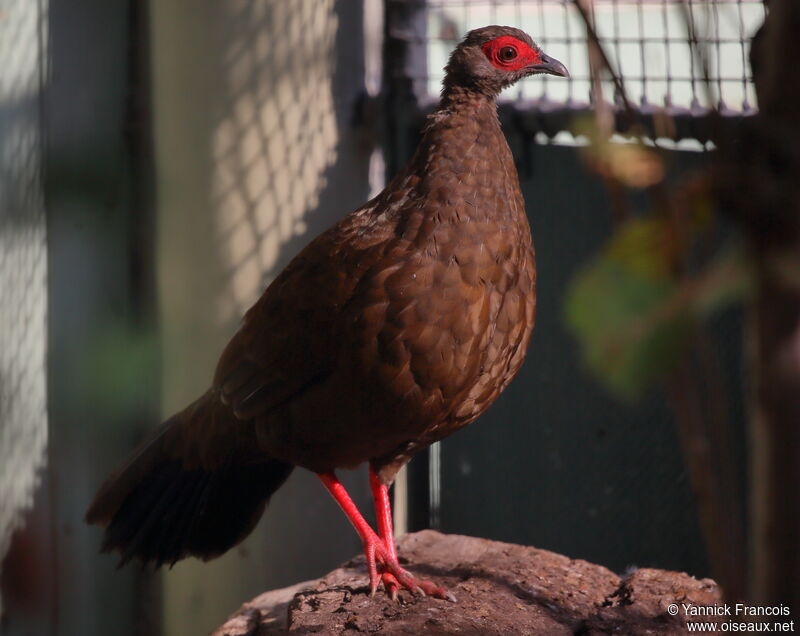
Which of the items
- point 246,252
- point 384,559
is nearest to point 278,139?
point 246,252

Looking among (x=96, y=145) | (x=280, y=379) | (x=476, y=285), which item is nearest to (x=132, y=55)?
(x=96, y=145)

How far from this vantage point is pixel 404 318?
2568 mm

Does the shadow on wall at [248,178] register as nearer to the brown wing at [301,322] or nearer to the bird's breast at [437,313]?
the brown wing at [301,322]

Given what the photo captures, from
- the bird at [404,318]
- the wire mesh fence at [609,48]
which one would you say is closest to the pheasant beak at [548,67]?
the bird at [404,318]

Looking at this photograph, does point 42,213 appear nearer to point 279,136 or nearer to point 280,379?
point 279,136

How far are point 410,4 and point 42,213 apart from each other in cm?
166

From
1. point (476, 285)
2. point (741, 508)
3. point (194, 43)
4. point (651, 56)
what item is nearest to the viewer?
point (476, 285)

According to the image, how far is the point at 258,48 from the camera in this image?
3.77m

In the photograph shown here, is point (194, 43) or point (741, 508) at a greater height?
point (194, 43)

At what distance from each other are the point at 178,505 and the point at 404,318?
3.97 ft

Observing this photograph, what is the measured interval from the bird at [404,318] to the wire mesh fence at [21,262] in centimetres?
128

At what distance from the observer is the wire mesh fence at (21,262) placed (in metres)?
3.98

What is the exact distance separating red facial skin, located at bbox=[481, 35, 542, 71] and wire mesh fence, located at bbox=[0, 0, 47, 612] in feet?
6.66

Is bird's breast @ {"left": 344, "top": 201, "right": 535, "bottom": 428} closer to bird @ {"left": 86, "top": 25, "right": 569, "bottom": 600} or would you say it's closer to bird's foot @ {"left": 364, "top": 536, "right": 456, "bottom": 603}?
bird @ {"left": 86, "top": 25, "right": 569, "bottom": 600}
